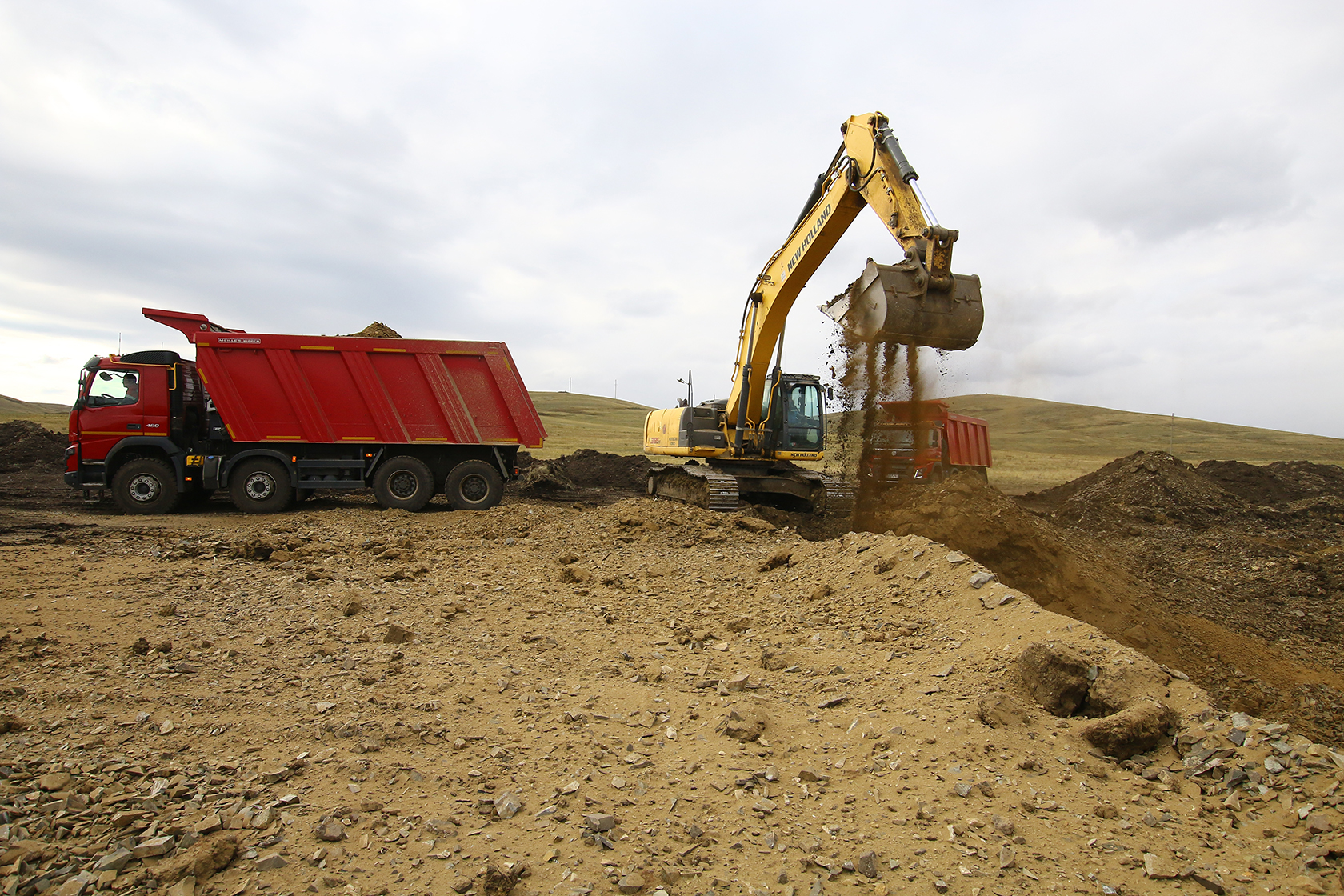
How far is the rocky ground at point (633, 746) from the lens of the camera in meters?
3.14

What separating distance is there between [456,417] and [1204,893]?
42.4 feet

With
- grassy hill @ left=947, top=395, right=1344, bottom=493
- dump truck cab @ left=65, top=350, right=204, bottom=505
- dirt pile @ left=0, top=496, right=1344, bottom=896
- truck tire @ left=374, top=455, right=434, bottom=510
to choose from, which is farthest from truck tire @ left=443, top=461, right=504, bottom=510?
grassy hill @ left=947, top=395, right=1344, bottom=493

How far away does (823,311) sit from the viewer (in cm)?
1116

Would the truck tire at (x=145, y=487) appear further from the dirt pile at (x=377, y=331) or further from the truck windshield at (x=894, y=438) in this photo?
the truck windshield at (x=894, y=438)

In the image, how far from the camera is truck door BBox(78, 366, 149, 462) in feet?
43.0

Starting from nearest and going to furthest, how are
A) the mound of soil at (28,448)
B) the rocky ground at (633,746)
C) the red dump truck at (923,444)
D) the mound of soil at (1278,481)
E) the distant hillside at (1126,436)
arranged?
the rocky ground at (633,746) < the red dump truck at (923,444) < the mound of soil at (1278,481) < the mound of soil at (28,448) < the distant hillside at (1126,436)

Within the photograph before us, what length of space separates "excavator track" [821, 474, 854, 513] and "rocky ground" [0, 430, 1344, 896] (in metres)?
5.45

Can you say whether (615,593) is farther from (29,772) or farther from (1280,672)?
(1280,672)

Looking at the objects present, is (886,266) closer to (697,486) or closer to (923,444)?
(697,486)

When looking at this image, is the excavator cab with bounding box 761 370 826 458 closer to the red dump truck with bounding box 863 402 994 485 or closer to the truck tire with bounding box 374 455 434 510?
the red dump truck with bounding box 863 402 994 485

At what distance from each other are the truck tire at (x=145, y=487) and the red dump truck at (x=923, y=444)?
12.4 m

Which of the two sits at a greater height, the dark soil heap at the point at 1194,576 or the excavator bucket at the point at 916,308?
the excavator bucket at the point at 916,308

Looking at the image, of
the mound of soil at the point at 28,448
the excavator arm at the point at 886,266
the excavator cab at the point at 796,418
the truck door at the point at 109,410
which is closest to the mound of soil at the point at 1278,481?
the excavator cab at the point at 796,418

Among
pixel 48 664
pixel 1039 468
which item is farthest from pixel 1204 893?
pixel 1039 468
